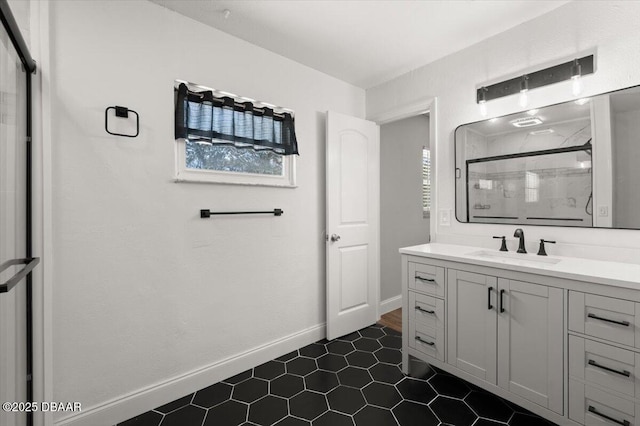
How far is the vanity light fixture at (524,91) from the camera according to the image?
6.67 feet

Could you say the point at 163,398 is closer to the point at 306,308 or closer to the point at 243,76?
the point at 306,308

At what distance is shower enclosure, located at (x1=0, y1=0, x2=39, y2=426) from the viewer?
1.09m

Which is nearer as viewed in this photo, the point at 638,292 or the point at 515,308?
the point at 638,292

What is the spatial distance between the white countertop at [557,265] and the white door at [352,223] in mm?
792

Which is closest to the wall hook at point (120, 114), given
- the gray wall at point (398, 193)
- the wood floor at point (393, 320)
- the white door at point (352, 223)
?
the white door at point (352, 223)

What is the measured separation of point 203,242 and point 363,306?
5.81ft

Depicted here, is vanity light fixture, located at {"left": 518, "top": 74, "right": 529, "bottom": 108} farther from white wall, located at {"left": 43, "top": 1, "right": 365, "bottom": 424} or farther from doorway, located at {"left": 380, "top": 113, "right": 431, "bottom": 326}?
white wall, located at {"left": 43, "top": 1, "right": 365, "bottom": 424}

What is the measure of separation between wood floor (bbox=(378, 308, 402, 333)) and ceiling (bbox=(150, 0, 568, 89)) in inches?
101

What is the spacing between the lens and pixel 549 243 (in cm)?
199

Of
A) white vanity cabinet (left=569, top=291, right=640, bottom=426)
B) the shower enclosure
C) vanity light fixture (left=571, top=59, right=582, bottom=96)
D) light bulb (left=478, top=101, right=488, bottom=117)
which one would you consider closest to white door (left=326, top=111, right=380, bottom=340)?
light bulb (left=478, top=101, right=488, bottom=117)

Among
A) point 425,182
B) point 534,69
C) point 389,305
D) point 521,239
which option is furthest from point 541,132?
point 389,305

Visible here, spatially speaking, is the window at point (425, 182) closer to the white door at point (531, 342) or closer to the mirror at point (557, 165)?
the mirror at point (557, 165)

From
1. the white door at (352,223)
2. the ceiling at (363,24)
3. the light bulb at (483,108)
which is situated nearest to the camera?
the ceiling at (363,24)

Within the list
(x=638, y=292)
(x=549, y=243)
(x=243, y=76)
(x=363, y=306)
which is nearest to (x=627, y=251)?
(x=549, y=243)
